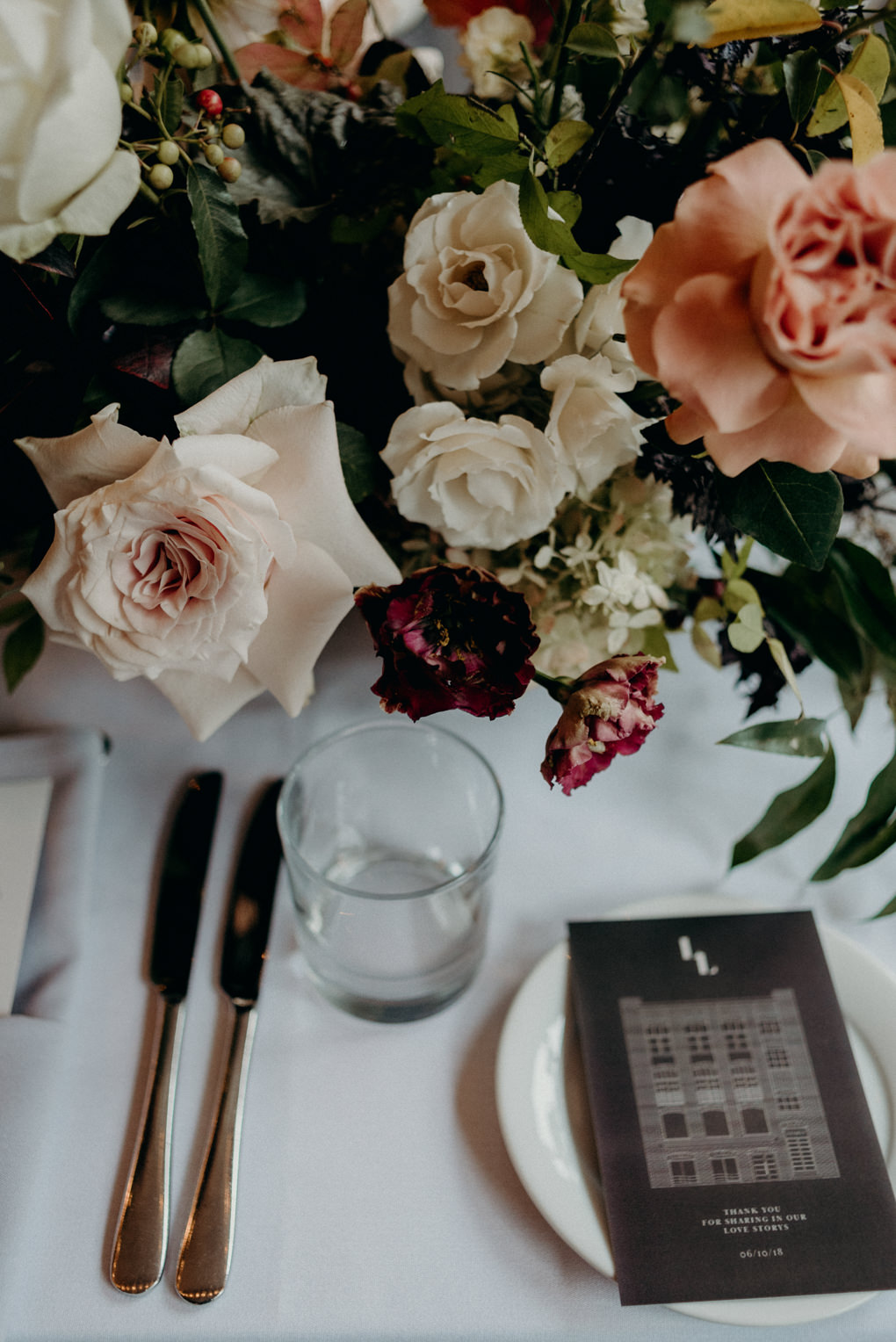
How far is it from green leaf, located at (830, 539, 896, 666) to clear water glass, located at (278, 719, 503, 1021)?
0.27m

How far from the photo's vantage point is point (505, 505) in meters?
0.47

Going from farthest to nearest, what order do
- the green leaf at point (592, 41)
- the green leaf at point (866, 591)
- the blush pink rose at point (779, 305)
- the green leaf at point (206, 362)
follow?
the green leaf at point (866, 591)
the green leaf at point (206, 362)
the green leaf at point (592, 41)
the blush pink rose at point (779, 305)

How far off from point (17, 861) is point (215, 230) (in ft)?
1.42

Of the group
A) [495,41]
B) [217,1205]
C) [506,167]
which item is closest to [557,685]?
[506,167]

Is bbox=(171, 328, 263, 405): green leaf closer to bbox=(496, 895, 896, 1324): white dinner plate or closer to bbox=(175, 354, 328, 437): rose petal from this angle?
bbox=(175, 354, 328, 437): rose petal

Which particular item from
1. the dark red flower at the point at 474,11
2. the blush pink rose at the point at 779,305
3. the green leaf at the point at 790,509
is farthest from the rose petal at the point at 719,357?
the dark red flower at the point at 474,11

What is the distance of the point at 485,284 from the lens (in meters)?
0.46

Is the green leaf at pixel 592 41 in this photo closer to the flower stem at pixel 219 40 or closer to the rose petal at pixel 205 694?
the flower stem at pixel 219 40

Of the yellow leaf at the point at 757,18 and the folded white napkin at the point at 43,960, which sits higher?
the yellow leaf at the point at 757,18

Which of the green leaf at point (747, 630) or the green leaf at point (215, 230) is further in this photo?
the green leaf at point (747, 630)

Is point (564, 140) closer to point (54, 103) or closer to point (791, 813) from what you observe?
point (54, 103)

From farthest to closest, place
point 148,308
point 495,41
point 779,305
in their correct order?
point 495,41
point 148,308
point 779,305

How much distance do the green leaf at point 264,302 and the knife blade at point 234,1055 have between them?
0.35 meters

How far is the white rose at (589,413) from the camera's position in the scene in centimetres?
45
